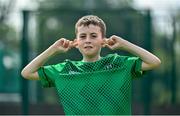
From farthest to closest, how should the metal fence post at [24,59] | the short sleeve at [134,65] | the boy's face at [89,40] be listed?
the metal fence post at [24,59]
the short sleeve at [134,65]
the boy's face at [89,40]

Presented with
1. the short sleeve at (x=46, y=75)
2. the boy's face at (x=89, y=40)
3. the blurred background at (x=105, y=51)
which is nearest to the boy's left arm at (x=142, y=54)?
the boy's face at (x=89, y=40)

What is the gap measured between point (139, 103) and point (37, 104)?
5.41 feet

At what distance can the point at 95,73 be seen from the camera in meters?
4.25

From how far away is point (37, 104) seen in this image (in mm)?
10172

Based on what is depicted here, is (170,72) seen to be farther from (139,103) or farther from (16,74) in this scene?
(16,74)

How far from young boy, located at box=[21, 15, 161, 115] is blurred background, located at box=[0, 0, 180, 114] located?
17.8 feet

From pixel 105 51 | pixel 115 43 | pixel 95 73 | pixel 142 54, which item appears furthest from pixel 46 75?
pixel 105 51

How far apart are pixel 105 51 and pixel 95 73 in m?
5.51

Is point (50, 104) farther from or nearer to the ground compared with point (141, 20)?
nearer to the ground

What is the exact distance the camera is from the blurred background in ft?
32.6

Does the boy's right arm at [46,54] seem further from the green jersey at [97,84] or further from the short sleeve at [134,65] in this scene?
the short sleeve at [134,65]

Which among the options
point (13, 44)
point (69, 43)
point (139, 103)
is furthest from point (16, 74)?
point (69, 43)

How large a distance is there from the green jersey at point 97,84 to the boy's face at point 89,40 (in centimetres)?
11

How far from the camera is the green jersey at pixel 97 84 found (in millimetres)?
4188
